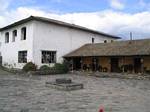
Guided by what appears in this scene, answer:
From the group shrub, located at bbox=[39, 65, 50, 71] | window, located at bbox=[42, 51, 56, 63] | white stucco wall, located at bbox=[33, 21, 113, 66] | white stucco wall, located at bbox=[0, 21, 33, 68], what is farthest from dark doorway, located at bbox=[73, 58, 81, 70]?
white stucco wall, located at bbox=[0, 21, 33, 68]

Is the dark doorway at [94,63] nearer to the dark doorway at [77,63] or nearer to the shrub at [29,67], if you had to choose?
the dark doorway at [77,63]

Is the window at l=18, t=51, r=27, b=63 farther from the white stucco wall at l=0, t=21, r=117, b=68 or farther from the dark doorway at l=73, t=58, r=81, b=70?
the dark doorway at l=73, t=58, r=81, b=70

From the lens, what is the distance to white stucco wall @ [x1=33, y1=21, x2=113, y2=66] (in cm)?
2708

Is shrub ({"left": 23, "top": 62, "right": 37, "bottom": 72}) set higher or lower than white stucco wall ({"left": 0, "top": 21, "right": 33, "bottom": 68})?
lower

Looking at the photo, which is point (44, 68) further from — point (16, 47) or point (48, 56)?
point (16, 47)

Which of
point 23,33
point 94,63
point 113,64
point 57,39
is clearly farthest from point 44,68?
point 113,64

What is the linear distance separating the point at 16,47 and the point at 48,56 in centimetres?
469

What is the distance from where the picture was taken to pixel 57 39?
29234mm

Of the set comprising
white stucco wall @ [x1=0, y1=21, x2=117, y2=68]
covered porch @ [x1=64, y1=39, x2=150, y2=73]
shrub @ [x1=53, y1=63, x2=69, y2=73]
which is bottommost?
shrub @ [x1=53, y1=63, x2=69, y2=73]

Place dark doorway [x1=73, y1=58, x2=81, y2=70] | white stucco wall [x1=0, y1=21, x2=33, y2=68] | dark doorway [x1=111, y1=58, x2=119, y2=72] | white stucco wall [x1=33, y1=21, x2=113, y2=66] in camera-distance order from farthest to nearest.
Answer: dark doorway [x1=73, y1=58, x2=81, y2=70] → dark doorway [x1=111, y1=58, x2=119, y2=72] → white stucco wall [x1=0, y1=21, x2=33, y2=68] → white stucco wall [x1=33, y1=21, x2=113, y2=66]

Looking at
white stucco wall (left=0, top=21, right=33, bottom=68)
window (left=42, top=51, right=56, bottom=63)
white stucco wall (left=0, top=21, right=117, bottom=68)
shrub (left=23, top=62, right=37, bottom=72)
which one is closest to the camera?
shrub (left=23, top=62, right=37, bottom=72)

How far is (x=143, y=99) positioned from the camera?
35.6 ft

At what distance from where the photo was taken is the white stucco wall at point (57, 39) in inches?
1066

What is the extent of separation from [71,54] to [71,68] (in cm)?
178
